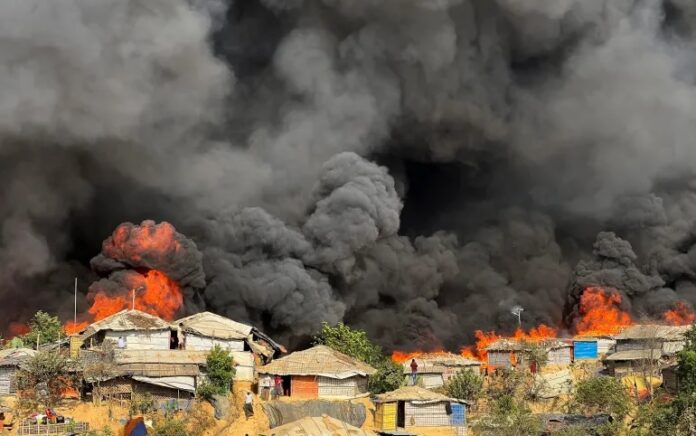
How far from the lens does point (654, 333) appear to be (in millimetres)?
56938

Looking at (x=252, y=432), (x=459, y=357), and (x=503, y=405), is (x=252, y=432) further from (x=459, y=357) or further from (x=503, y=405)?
(x=459, y=357)

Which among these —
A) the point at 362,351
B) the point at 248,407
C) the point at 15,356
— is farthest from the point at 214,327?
the point at 15,356

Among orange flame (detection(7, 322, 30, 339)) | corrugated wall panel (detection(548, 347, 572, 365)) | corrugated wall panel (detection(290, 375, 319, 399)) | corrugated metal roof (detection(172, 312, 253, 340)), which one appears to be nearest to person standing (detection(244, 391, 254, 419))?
corrugated wall panel (detection(290, 375, 319, 399))

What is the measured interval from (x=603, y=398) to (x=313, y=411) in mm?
12341

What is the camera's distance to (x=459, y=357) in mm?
59031

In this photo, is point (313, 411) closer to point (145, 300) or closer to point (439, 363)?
point (439, 363)

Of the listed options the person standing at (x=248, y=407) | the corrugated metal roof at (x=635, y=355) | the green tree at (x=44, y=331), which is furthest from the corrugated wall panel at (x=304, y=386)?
the corrugated metal roof at (x=635, y=355)

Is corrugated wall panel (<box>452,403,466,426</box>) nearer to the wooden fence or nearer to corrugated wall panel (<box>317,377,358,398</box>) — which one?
corrugated wall panel (<box>317,377,358,398</box>)

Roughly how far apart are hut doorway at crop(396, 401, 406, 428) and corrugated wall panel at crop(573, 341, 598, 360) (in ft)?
60.6

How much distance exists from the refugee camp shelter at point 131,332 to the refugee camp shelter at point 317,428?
10.2 meters

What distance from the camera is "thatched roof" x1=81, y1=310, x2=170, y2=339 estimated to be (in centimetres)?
4897

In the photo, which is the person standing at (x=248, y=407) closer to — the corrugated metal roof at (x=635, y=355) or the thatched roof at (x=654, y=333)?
the corrugated metal roof at (x=635, y=355)

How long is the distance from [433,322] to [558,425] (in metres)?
27.7

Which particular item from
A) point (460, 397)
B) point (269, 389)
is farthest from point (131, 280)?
point (460, 397)
